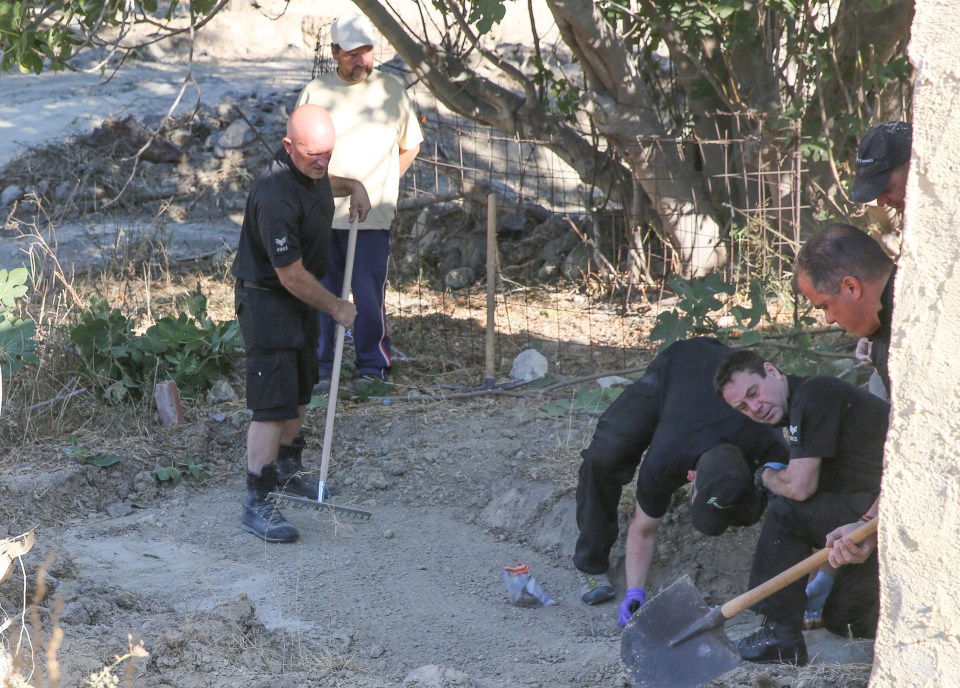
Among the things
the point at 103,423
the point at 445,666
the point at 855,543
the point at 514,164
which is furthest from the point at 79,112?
the point at 855,543

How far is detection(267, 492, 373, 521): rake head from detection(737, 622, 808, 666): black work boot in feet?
6.08

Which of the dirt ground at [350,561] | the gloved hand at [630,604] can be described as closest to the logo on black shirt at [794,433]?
the dirt ground at [350,561]

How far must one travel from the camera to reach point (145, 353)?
6027 millimetres

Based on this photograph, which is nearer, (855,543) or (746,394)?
(855,543)

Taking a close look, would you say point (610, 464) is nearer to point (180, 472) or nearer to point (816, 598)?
point (816, 598)

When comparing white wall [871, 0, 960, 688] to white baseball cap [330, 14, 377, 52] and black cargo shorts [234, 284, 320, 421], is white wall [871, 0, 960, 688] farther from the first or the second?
white baseball cap [330, 14, 377, 52]

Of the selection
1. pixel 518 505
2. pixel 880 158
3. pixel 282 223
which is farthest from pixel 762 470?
pixel 282 223

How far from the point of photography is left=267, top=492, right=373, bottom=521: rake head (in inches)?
183

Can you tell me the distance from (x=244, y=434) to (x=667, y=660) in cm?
313

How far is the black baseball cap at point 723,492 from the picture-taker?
360 cm

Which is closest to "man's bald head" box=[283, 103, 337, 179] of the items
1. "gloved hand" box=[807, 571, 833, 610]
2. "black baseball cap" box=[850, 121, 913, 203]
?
"black baseball cap" box=[850, 121, 913, 203]

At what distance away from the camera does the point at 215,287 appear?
8.70 metres

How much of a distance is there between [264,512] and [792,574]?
2.57 m

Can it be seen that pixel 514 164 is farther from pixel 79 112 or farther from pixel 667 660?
pixel 667 660
